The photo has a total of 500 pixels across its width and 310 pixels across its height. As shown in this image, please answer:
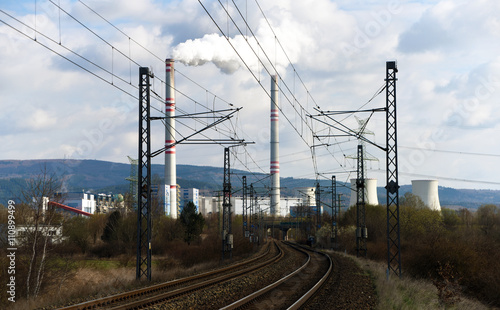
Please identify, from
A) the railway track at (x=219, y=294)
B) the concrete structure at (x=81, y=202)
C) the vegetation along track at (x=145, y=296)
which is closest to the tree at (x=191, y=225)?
the railway track at (x=219, y=294)

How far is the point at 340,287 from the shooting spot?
75.7ft

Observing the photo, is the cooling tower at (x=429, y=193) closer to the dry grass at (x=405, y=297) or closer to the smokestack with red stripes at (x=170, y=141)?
the smokestack with red stripes at (x=170, y=141)

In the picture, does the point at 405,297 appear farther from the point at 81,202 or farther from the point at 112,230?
the point at 81,202

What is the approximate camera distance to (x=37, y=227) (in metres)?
30.4

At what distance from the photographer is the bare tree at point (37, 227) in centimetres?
3020

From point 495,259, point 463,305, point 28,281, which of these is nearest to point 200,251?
point 28,281

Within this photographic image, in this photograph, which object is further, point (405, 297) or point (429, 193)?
point (429, 193)

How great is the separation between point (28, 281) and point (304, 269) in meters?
17.1

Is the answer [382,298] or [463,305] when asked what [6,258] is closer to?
[382,298]

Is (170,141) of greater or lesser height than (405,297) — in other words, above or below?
above

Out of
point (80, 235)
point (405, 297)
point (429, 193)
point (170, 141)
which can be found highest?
point (170, 141)

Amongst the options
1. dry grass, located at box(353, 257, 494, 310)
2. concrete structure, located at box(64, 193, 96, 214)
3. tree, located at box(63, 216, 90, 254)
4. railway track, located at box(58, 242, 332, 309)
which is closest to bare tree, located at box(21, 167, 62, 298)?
railway track, located at box(58, 242, 332, 309)

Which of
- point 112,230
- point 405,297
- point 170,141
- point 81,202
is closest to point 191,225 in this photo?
point 112,230

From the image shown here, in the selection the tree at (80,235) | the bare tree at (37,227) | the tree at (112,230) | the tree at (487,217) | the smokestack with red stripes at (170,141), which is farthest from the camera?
the smokestack with red stripes at (170,141)
